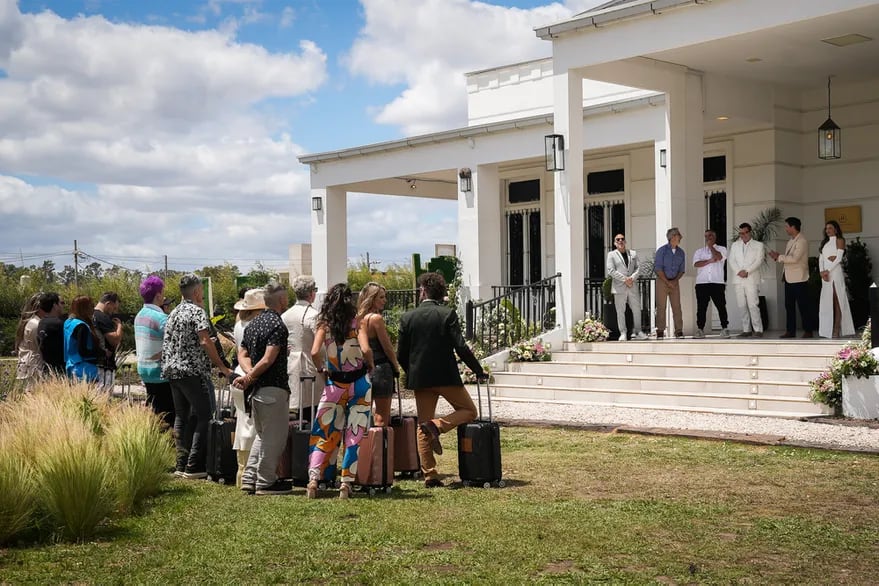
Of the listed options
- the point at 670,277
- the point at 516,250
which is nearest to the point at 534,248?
the point at 516,250

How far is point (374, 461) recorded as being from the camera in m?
8.29

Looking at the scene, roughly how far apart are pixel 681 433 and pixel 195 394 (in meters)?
4.99

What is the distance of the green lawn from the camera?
6.02 metres

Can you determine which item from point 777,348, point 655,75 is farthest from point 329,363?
point 655,75

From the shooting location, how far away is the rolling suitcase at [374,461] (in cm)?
827

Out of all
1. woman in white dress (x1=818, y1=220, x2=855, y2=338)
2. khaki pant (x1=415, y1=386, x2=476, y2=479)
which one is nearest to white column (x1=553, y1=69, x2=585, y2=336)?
woman in white dress (x1=818, y1=220, x2=855, y2=338)

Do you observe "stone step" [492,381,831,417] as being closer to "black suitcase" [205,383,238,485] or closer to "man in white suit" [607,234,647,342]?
"man in white suit" [607,234,647,342]

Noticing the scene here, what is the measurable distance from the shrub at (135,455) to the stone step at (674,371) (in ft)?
25.5

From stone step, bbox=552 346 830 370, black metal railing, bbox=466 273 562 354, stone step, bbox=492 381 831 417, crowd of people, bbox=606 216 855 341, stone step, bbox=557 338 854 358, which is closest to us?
stone step, bbox=492 381 831 417

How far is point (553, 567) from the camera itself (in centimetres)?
611

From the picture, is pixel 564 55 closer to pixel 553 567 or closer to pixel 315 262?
pixel 315 262

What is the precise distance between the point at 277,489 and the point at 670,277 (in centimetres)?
897

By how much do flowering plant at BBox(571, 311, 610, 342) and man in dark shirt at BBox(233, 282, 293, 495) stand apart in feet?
26.6

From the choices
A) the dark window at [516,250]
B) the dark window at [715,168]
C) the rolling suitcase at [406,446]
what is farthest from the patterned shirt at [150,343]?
the dark window at [516,250]
